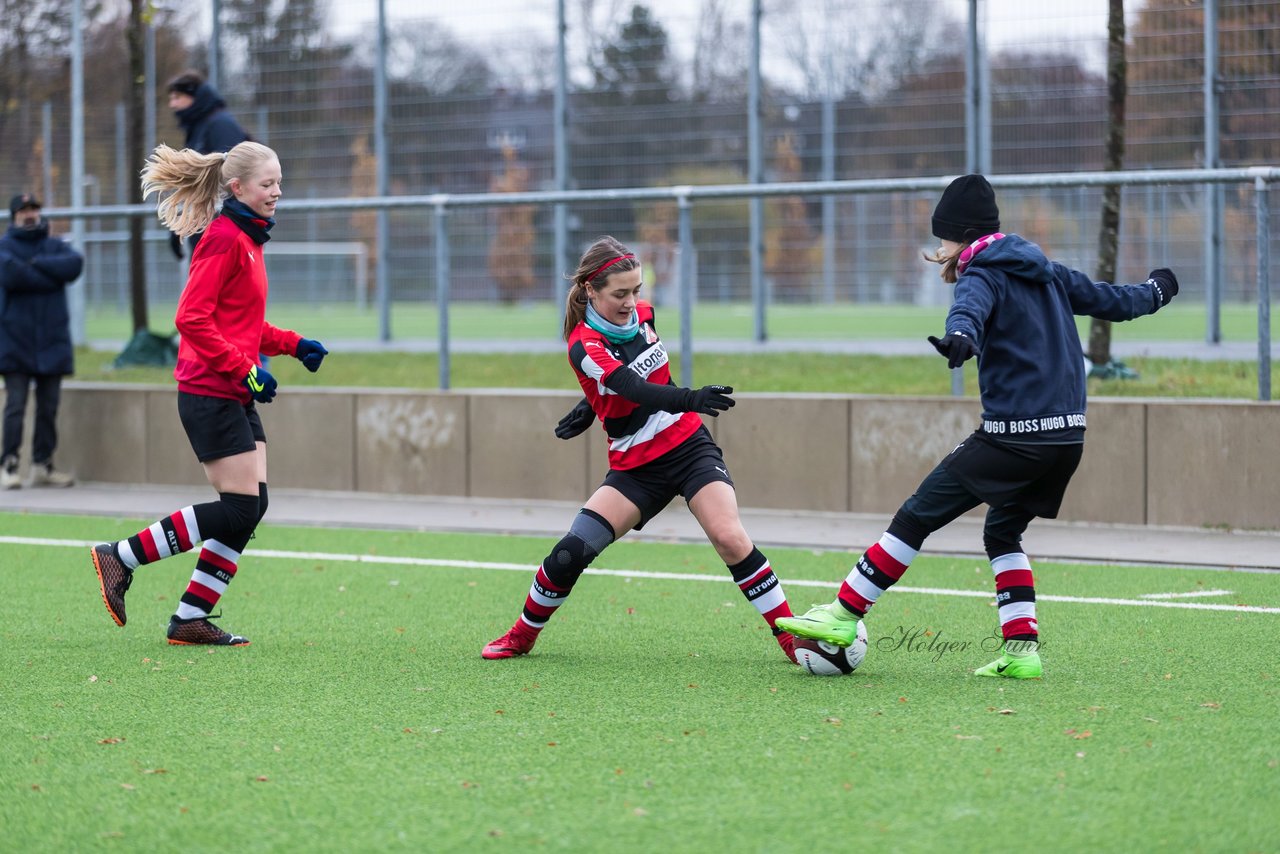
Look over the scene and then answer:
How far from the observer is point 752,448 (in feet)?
34.3

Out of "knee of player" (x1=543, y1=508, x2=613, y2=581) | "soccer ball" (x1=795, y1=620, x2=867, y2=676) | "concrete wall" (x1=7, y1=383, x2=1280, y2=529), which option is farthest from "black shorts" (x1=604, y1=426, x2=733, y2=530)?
"concrete wall" (x1=7, y1=383, x2=1280, y2=529)

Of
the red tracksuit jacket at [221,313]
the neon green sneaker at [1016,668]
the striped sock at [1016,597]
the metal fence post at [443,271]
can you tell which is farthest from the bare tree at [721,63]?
the neon green sneaker at [1016,668]

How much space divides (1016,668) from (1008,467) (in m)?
0.69

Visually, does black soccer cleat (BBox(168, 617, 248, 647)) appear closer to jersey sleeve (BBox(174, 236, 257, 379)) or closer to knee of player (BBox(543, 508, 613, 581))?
jersey sleeve (BBox(174, 236, 257, 379))

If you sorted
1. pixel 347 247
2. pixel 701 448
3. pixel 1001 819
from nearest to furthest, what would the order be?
pixel 1001 819
pixel 701 448
pixel 347 247

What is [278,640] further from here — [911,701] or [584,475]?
[584,475]

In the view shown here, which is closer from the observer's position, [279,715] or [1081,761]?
[1081,761]

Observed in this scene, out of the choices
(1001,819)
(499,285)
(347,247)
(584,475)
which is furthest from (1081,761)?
(347,247)

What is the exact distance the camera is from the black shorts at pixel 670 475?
19.7 ft

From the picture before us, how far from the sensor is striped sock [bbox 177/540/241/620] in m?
6.52

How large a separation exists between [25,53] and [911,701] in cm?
2899

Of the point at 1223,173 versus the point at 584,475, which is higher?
the point at 1223,173

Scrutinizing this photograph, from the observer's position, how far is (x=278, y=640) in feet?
21.7

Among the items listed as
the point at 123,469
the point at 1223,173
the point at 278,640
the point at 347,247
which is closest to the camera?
the point at 278,640
